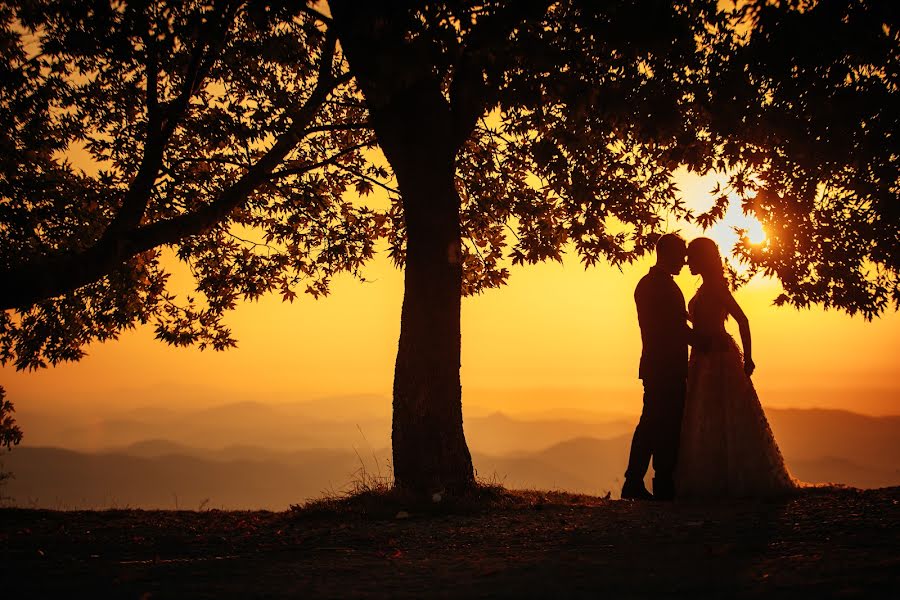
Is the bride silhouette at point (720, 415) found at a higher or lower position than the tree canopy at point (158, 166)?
lower

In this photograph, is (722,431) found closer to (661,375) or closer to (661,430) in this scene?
(661,430)

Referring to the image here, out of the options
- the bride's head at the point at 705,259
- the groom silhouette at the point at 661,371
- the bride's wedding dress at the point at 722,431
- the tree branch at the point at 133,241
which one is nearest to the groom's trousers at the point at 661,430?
the groom silhouette at the point at 661,371

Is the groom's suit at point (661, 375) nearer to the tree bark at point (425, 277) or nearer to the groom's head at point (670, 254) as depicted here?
the groom's head at point (670, 254)

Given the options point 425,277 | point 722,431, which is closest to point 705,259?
point 722,431

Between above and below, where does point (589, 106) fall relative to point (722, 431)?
above

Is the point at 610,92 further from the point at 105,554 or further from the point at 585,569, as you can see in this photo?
the point at 105,554

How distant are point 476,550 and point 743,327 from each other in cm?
496

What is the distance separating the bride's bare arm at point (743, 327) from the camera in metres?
9.80

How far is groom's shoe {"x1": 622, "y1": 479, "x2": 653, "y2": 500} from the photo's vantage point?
10141 mm

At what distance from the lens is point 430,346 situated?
10.6 metres

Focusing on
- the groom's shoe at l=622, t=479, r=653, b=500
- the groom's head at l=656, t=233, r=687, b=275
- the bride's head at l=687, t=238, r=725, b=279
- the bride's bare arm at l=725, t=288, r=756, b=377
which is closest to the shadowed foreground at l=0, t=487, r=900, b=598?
the groom's shoe at l=622, t=479, r=653, b=500

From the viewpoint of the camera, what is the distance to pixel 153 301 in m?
15.9

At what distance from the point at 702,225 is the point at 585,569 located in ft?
32.7

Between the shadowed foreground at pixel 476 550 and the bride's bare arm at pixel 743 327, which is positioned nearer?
the shadowed foreground at pixel 476 550
